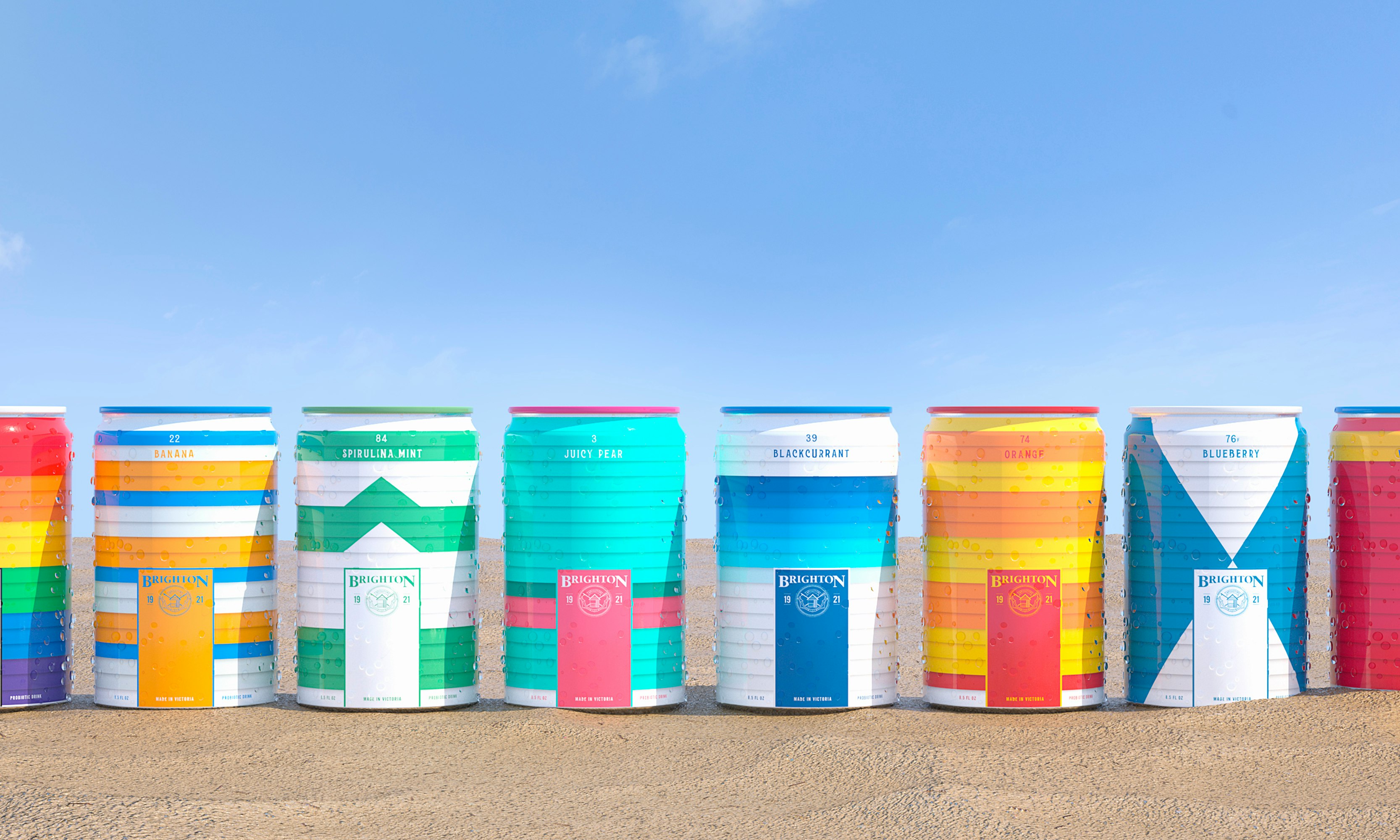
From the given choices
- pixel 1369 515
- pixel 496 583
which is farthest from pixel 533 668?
pixel 496 583

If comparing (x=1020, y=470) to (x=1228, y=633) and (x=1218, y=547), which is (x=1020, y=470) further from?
(x=1228, y=633)

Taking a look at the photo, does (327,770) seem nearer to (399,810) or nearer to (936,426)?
(399,810)

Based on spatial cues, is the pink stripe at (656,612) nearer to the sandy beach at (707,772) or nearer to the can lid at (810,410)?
the sandy beach at (707,772)

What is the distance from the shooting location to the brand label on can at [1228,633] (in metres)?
6.92


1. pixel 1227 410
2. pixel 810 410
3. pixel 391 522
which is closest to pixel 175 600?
pixel 391 522

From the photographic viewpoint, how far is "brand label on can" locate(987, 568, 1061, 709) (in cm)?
682

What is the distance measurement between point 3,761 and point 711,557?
1037 cm

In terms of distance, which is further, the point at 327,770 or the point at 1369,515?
the point at 1369,515

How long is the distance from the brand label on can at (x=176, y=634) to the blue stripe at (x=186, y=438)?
27.9 inches

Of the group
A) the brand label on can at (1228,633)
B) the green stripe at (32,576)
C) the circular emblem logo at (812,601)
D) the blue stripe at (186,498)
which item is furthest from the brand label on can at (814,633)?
the green stripe at (32,576)

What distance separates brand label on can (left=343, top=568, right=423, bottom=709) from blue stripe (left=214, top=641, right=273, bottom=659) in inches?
24.6

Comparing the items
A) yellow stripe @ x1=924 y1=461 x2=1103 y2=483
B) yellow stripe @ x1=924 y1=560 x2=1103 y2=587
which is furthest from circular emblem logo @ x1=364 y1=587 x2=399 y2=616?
yellow stripe @ x1=924 y1=461 x2=1103 y2=483

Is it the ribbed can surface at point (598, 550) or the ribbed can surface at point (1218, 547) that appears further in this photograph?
the ribbed can surface at point (1218, 547)

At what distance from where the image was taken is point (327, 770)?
6.03 m
